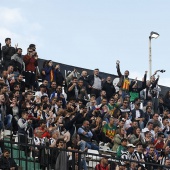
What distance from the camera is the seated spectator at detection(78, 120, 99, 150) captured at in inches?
996

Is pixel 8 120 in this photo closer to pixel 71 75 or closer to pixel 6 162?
pixel 6 162

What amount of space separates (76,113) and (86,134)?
113 centimetres

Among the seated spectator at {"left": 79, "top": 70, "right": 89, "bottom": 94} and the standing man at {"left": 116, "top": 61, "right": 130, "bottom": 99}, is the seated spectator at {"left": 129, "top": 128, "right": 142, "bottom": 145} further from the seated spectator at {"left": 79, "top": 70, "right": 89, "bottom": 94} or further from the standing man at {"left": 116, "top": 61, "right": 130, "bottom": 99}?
the standing man at {"left": 116, "top": 61, "right": 130, "bottom": 99}

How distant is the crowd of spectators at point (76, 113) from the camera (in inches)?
933

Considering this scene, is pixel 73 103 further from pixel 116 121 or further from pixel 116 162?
pixel 116 162

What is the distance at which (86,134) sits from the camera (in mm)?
25422

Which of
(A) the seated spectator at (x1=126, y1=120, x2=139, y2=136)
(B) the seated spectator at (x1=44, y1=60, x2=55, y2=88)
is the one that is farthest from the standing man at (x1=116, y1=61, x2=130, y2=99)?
(A) the seated spectator at (x1=126, y1=120, x2=139, y2=136)

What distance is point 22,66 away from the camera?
28.6 meters

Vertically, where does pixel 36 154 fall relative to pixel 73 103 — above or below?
below

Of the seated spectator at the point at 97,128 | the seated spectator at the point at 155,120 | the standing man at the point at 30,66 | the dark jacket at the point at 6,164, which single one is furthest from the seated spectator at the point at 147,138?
the dark jacket at the point at 6,164

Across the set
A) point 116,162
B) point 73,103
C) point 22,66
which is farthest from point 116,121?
point 116,162

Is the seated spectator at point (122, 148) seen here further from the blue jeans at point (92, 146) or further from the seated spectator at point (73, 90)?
the seated spectator at point (73, 90)

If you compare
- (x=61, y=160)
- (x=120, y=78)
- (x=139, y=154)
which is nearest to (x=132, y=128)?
(x=139, y=154)

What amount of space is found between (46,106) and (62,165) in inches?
195
